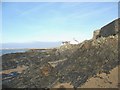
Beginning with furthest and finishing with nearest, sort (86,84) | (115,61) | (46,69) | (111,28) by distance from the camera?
(111,28), (46,69), (115,61), (86,84)

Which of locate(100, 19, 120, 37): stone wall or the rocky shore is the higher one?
locate(100, 19, 120, 37): stone wall

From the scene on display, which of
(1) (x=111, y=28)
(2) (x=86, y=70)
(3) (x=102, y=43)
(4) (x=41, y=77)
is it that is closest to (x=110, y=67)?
(2) (x=86, y=70)

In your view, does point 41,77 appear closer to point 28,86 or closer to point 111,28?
point 28,86

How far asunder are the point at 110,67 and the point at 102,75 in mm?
1020

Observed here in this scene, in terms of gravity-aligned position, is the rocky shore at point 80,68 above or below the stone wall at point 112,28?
below

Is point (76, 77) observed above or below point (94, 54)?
below

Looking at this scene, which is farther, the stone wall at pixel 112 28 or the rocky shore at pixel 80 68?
the stone wall at pixel 112 28

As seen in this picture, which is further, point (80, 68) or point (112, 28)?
point (112, 28)

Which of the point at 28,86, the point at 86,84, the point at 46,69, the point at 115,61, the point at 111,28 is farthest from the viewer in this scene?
the point at 111,28

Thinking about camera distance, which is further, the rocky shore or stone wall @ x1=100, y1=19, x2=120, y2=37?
stone wall @ x1=100, y1=19, x2=120, y2=37

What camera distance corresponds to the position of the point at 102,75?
1492cm

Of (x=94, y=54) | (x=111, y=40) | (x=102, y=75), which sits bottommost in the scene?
(x=102, y=75)

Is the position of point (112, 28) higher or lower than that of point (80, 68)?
higher

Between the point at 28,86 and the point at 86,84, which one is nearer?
the point at 86,84
